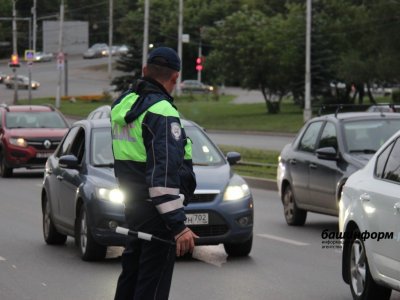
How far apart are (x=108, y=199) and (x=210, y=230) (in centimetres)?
112

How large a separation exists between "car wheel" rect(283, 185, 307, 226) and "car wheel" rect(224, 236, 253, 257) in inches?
136

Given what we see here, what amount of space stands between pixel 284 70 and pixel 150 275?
5801 cm

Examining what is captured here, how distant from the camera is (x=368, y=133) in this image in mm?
15680

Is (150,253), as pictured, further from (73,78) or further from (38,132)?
(73,78)

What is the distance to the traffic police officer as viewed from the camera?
21.4 feet

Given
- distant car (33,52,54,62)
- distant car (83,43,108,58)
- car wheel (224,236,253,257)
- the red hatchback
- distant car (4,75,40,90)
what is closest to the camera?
car wheel (224,236,253,257)

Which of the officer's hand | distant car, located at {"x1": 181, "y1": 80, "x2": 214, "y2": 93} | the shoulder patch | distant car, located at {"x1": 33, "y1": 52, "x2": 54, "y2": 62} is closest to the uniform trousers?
the officer's hand

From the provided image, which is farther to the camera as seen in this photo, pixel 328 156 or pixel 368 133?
pixel 368 133

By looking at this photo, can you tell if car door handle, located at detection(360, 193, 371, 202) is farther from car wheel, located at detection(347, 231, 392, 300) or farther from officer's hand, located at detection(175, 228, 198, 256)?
officer's hand, located at detection(175, 228, 198, 256)

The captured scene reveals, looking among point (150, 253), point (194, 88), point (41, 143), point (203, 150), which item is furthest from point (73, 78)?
point (150, 253)

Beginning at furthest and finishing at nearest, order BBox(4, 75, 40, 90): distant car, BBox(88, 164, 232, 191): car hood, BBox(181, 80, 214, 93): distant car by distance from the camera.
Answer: BBox(4, 75, 40, 90): distant car → BBox(181, 80, 214, 93): distant car → BBox(88, 164, 232, 191): car hood

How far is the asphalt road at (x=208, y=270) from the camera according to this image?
10.5 m

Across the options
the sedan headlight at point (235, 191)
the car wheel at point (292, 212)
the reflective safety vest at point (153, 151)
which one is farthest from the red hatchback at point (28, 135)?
the reflective safety vest at point (153, 151)

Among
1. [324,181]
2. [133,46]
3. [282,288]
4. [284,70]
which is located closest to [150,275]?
[282,288]
